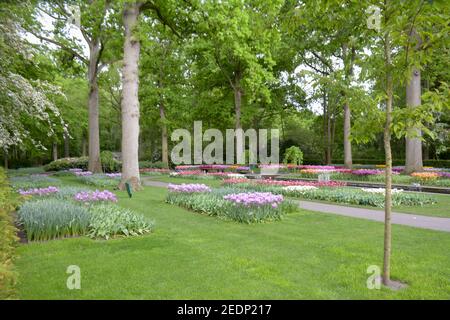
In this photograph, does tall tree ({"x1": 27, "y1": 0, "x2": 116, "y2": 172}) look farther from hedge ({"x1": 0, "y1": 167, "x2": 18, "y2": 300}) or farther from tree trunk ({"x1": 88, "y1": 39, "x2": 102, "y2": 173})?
hedge ({"x1": 0, "y1": 167, "x2": 18, "y2": 300})

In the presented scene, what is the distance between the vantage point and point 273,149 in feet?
120

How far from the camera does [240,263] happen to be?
4977mm

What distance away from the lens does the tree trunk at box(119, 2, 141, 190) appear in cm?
1398

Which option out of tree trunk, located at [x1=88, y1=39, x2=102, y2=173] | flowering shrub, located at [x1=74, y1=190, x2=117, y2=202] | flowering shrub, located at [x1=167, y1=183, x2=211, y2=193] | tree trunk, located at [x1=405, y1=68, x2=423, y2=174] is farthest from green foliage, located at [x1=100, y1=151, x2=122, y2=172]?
tree trunk, located at [x1=405, y1=68, x2=423, y2=174]

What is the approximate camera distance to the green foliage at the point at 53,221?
624 cm

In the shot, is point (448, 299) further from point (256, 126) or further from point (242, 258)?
point (256, 126)

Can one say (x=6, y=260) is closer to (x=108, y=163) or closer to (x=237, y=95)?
(x=108, y=163)

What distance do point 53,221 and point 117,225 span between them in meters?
1.09

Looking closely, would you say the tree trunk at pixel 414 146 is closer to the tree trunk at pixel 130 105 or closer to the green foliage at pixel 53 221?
the tree trunk at pixel 130 105

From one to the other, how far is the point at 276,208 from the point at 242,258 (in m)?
3.47

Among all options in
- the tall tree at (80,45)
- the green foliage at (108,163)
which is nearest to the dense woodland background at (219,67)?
the tall tree at (80,45)

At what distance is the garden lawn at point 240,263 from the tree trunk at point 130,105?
705 cm
